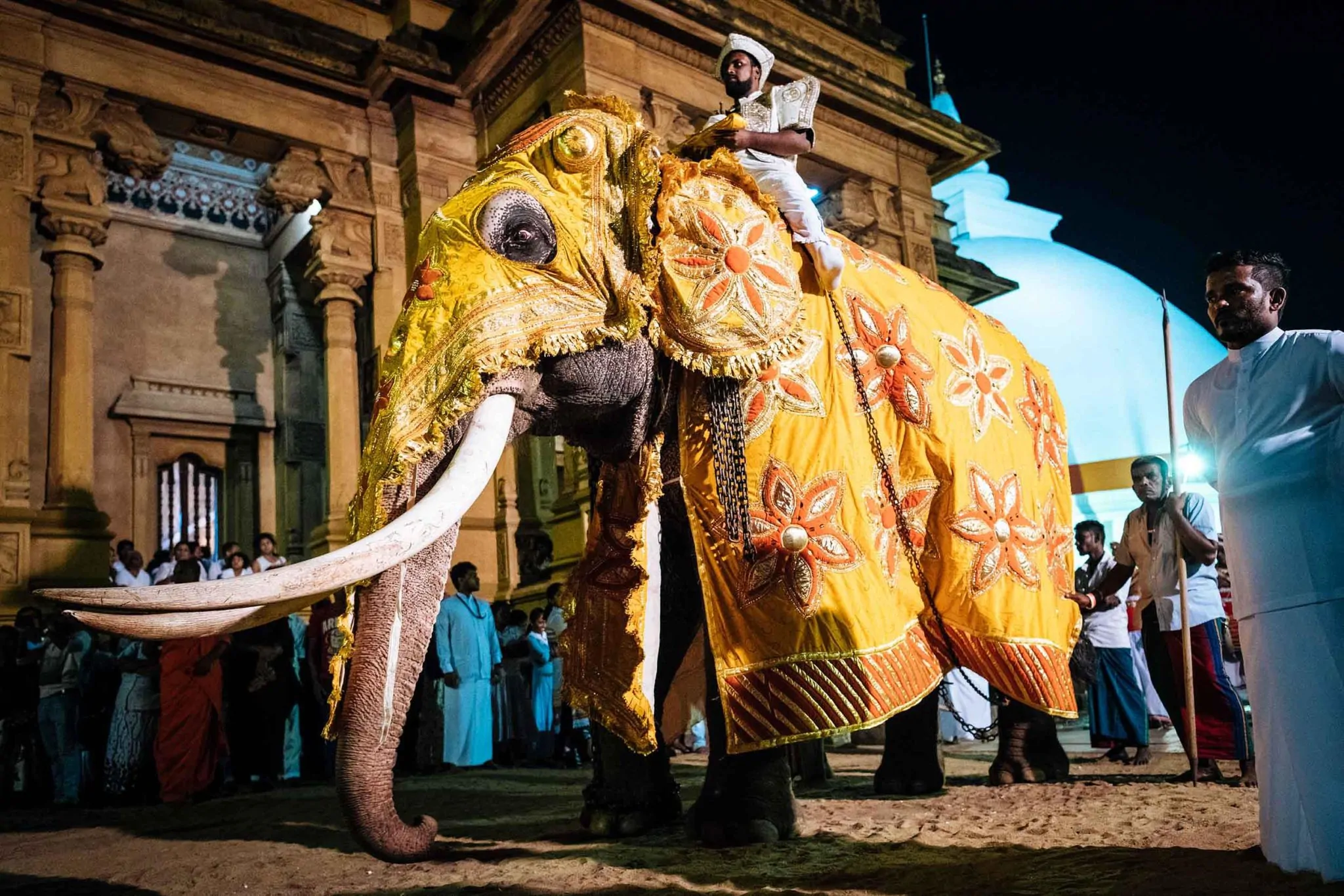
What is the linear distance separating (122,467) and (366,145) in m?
5.85

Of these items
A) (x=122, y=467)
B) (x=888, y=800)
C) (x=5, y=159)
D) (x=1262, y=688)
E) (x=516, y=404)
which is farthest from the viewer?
(x=122, y=467)

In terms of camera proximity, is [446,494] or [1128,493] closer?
[446,494]

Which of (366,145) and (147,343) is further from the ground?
(366,145)

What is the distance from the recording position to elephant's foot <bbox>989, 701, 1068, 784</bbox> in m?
4.58

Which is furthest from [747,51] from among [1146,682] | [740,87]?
[1146,682]

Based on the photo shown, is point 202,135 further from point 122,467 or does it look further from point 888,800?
point 888,800

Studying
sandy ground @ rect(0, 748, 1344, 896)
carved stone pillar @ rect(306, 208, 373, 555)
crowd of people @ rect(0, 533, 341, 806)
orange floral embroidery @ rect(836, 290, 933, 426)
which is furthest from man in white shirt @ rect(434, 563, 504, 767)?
orange floral embroidery @ rect(836, 290, 933, 426)

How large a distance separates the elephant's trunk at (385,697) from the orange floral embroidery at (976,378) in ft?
6.35

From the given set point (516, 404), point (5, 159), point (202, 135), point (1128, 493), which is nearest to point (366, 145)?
point (202, 135)

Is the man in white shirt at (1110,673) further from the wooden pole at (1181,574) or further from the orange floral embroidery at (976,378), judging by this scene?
the orange floral embroidery at (976,378)

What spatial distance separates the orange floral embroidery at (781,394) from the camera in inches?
122

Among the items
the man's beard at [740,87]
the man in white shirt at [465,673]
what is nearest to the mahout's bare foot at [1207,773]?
the man's beard at [740,87]

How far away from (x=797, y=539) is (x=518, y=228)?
1.18m

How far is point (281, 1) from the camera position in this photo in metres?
11.3
